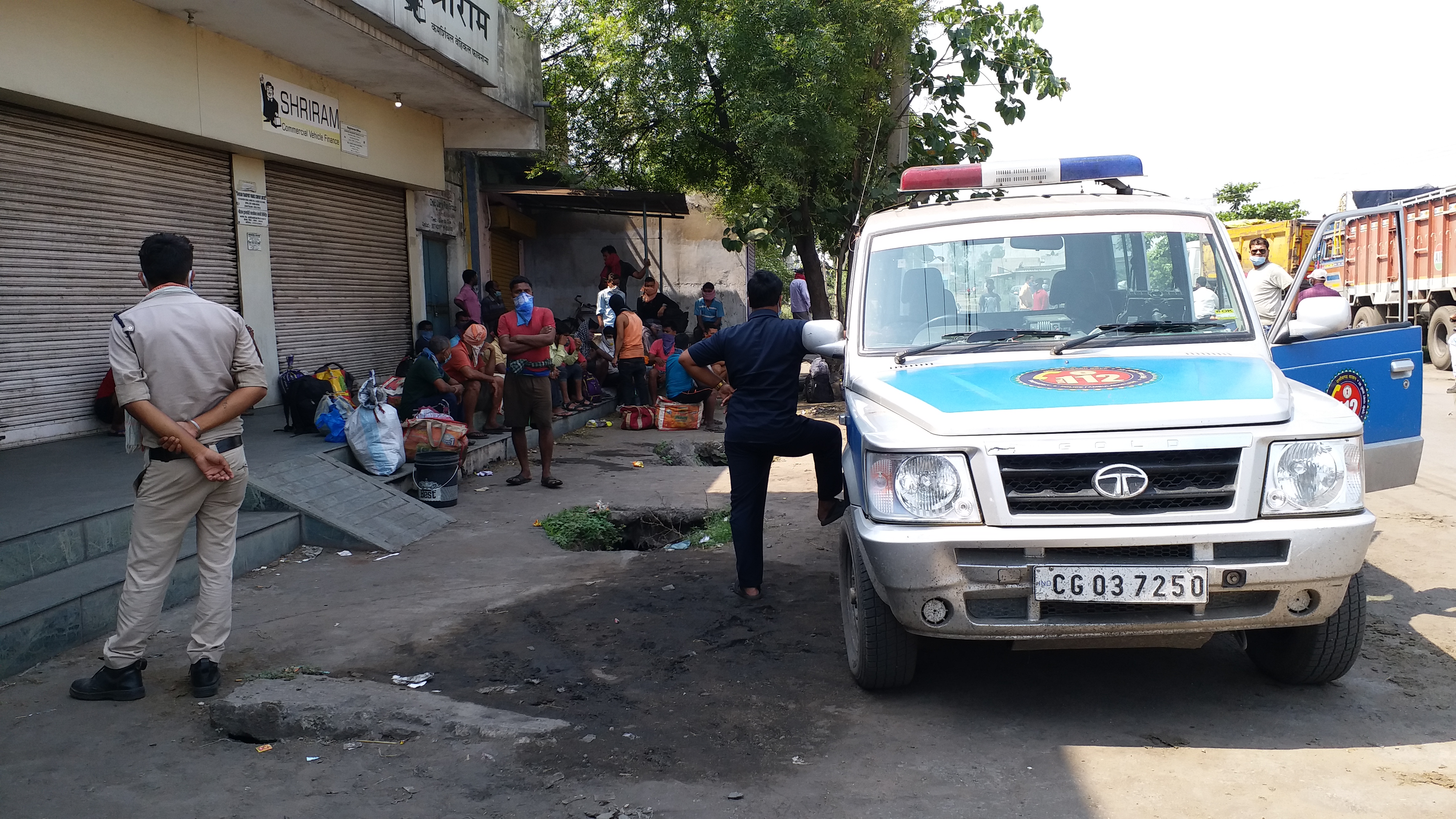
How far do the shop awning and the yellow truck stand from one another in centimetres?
1122

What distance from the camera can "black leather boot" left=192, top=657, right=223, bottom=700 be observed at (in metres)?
4.22

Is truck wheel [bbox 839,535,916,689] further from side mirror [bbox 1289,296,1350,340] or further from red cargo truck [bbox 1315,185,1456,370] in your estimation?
red cargo truck [bbox 1315,185,1456,370]

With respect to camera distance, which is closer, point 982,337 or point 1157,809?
point 1157,809

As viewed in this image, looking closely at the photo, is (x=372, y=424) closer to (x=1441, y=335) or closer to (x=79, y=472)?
(x=79, y=472)

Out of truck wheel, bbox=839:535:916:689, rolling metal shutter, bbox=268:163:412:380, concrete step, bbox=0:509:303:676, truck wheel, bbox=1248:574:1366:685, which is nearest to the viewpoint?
truck wheel, bbox=1248:574:1366:685

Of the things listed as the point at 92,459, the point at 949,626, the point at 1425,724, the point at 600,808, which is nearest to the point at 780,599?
the point at 949,626

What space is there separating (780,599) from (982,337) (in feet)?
6.40

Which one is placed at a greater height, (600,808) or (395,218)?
(395,218)

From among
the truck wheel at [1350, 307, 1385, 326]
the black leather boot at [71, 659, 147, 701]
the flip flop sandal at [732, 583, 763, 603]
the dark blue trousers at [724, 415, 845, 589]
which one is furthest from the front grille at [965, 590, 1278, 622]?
the truck wheel at [1350, 307, 1385, 326]

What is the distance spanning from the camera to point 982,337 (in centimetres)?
453

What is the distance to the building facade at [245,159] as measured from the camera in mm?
8070

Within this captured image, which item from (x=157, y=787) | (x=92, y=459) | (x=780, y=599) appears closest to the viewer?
(x=157, y=787)

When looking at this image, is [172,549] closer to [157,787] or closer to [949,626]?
[157,787]

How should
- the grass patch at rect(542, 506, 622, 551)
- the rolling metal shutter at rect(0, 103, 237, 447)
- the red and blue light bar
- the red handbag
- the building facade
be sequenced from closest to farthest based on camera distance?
the red and blue light bar < the grass patch at rect(542, 506, 622, 551) < the rolling metal shutter at rect(0, 103, 237, 447) < the building facade < the red handbag
